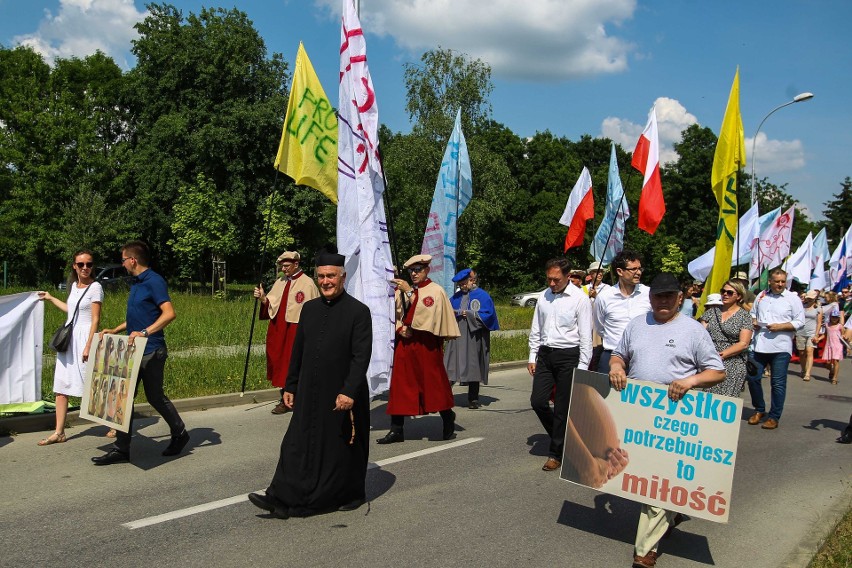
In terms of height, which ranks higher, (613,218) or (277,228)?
(277,228)

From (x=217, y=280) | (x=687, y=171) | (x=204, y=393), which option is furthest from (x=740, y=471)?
(x=687, y=171)

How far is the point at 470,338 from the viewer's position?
1089 centimetres

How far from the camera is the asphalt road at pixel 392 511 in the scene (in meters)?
4.69

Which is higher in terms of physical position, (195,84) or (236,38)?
(236,38)

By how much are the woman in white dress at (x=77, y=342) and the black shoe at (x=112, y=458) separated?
3.16ft

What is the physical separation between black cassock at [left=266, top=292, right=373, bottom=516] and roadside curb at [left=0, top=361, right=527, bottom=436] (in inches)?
153

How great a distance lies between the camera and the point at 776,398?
31.4 ft

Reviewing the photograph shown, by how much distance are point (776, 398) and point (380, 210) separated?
543cm

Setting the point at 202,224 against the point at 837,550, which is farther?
the point at 202,224

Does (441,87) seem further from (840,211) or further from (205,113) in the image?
(840,211)

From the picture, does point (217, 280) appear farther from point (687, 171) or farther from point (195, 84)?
point (687, 171)

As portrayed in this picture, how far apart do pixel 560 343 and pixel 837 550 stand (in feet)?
9.05

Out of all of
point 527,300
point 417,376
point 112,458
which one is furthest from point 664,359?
point 527,300

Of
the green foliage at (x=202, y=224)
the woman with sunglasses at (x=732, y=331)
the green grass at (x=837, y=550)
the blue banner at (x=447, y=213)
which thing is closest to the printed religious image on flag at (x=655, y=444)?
the green grass at (x=837, y=550)
